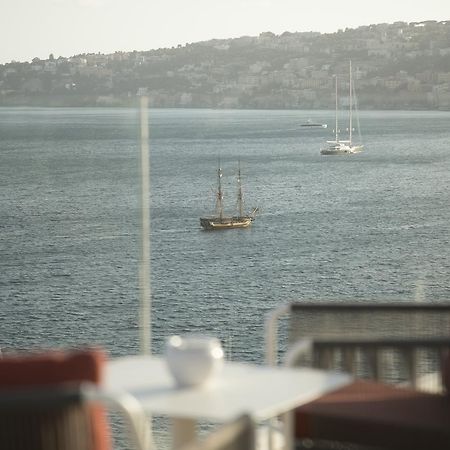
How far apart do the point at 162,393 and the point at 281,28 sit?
148ft

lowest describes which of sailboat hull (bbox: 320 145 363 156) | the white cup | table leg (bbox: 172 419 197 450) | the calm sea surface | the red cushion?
the calm sea surface

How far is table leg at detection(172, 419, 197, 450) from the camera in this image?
209 centimetres

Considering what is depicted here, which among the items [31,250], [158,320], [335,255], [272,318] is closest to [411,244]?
[335,255]

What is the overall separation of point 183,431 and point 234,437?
60 cm

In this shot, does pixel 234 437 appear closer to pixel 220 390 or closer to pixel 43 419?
pixel 43 419

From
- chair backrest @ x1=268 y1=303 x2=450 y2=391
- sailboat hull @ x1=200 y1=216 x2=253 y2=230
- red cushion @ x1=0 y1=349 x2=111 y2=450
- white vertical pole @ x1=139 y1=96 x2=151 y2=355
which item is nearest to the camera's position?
red cushion @ x1=0 y1=349 x2=111 y2=450

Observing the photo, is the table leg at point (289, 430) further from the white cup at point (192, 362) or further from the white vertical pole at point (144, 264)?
the white vertical pole at point (144, 264)

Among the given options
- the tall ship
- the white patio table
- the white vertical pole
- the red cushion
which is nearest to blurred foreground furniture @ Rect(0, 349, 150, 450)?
the red cushion

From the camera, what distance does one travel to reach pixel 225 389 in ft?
6.38

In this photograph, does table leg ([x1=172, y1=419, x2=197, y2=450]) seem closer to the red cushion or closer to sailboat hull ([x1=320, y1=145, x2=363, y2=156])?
the red cushion

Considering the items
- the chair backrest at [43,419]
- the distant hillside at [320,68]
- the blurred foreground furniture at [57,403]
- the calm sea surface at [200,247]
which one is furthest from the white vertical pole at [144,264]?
the distant hillside at [320,68]

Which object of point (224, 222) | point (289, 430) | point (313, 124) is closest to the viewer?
point (289, 430)

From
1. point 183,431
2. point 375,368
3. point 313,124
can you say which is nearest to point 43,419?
point 183,431

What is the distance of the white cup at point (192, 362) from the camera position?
1947 millimetres
